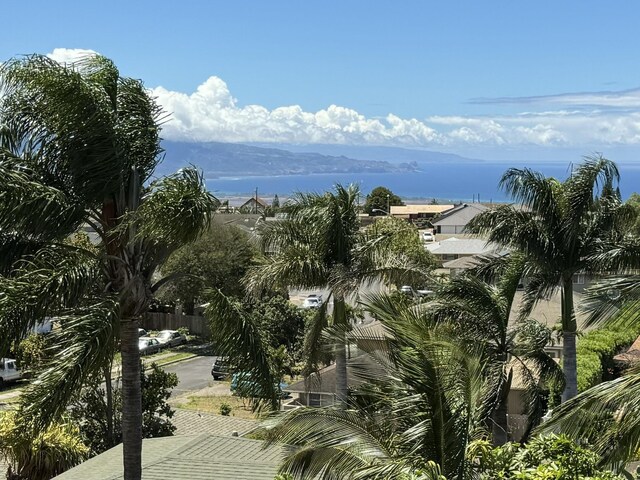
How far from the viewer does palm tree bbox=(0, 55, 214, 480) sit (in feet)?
29.5

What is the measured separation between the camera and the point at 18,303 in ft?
28.3

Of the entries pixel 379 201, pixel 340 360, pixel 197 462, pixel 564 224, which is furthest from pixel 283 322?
pixel 379 201

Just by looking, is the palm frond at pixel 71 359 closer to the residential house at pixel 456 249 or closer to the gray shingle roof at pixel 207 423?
the gray shingle roof at pixel 207 423

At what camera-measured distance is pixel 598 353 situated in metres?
25.4

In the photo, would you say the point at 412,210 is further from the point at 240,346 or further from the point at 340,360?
the point at 240,346

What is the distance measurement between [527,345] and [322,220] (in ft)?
16.6

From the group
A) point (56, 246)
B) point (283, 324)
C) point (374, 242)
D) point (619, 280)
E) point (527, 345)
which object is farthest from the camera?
point (283, 324)

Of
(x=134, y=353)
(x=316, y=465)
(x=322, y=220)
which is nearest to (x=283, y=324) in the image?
(x=322, y=220)

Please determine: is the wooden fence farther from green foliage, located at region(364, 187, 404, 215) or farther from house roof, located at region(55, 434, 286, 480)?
green foliage, located at region(364, 187, 404, 215)

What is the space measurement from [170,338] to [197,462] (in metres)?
29.9

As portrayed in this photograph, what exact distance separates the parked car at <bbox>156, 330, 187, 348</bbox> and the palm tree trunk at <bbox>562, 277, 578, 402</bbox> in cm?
2876

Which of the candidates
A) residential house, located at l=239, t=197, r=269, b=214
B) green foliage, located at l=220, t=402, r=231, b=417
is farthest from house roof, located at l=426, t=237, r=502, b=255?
residential house, located at l=239, t=197, r=269, b=214

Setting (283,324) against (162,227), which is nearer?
(162,227)

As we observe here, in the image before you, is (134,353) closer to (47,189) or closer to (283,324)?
(47,189)
